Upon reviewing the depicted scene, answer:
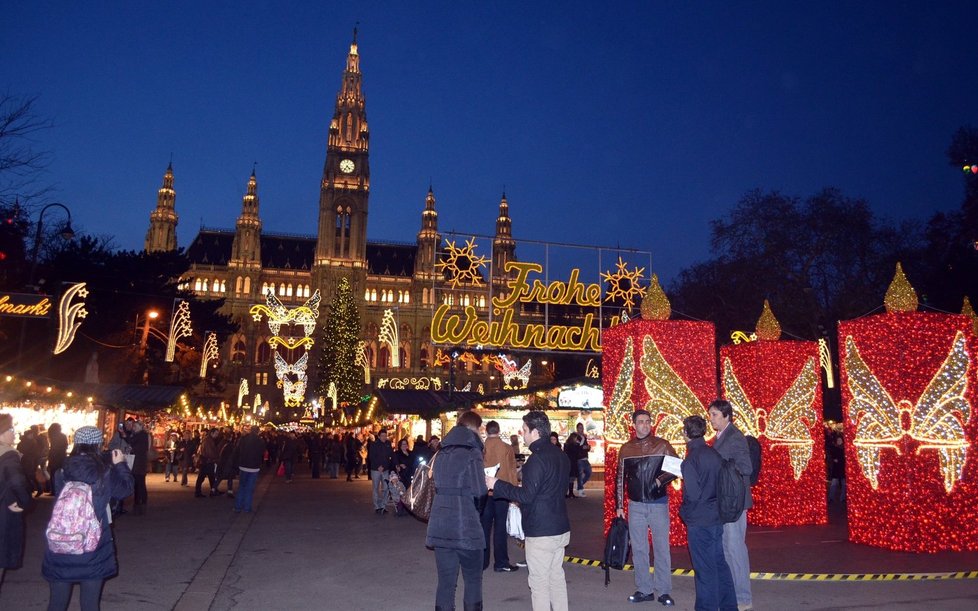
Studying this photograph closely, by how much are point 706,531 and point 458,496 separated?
216 centimetres

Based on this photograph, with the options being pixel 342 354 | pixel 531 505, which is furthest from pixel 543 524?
pixel 342 354

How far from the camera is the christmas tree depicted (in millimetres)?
62281

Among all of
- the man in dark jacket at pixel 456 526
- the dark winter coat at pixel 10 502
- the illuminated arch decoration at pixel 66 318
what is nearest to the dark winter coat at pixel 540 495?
the man in dark jacket at pixel 456 526

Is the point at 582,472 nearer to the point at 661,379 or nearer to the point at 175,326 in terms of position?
the point at 661,379

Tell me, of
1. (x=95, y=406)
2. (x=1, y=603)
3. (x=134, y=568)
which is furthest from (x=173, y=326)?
(x=1, y=603)

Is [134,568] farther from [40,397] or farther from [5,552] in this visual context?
[40,397]

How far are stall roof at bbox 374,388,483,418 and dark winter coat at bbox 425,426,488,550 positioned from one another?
1579 cm

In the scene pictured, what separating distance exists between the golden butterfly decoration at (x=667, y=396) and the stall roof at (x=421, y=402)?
1161 cm

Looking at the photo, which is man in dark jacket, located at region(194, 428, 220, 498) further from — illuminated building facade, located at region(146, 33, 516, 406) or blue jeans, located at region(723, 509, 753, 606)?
illuminated building facade, located at region(146, 33, 516, 406)

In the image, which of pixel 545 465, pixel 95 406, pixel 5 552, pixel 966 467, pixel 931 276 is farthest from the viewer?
pixel 931 276

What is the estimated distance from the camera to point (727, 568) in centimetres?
577

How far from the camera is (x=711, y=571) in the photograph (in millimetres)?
5719

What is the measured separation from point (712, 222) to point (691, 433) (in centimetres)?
2751

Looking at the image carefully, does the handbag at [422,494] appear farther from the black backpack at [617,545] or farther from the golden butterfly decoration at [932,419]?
the golden butterfly decoration at [932,419]
